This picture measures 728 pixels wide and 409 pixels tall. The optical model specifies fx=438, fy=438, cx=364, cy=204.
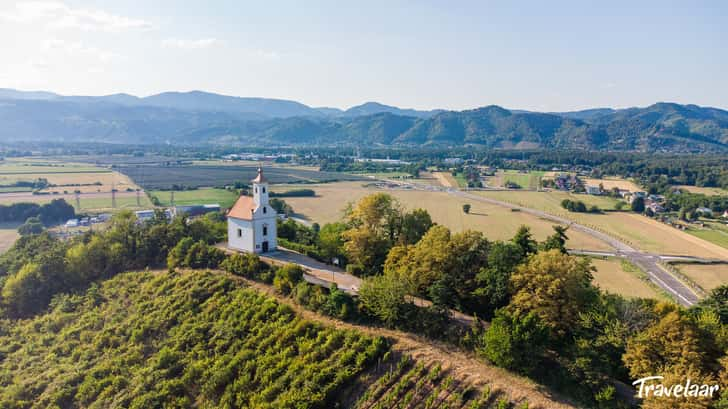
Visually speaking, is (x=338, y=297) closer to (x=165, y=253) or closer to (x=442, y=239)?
(x=442, y=239)

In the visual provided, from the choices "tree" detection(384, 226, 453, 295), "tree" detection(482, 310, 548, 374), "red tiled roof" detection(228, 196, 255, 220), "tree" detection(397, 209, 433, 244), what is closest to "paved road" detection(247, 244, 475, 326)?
"tree" detection(384, 226, 453, 295)

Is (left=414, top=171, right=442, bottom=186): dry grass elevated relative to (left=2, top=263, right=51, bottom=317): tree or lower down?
elevated

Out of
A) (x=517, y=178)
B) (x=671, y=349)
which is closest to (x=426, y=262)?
(x=671, y=349)

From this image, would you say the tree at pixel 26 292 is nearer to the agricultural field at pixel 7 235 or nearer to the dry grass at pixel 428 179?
the agricultural field at pixel 7 235

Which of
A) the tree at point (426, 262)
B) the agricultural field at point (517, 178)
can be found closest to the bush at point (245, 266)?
the tree at point (426, 262)

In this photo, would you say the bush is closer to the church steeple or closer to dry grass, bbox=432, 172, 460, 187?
the church steeple

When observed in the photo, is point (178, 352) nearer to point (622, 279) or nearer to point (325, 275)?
point (325, 275)
